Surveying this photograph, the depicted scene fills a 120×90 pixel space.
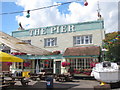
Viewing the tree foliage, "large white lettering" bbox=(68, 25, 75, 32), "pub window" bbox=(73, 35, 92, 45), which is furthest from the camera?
"large white lettering" bbox=(68, 25, 75, 32)

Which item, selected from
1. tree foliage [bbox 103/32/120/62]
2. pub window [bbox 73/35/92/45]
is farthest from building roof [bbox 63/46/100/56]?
tree foliage [bbox 103/32/120/62]

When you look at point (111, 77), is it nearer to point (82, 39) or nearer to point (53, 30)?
point (82, 39)

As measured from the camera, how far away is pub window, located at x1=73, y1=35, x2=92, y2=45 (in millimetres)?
19031

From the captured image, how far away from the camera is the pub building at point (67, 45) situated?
17.8 metres

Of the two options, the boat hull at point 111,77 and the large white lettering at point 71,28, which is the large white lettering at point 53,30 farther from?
the boat hull at point 111,77

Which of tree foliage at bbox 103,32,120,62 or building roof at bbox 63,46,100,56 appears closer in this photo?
tree foliage at bbox 103,32,120,62

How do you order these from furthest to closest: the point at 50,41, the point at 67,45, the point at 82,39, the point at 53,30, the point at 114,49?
the point at 50,41, the point at 53,30, the point at 67,45, the point at 82,39, the point at 114,49

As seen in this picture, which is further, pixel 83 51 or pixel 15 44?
pixel 83 51

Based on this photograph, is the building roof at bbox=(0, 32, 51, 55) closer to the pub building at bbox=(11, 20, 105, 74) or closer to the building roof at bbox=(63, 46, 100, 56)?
the building roof at bbox=(63, 46, 100, 56)

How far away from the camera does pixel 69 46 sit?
19.8 meters

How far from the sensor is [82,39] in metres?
19.5

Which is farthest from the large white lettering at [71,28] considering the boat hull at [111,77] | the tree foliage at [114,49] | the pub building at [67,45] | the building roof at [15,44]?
the boat hull at [111,77]

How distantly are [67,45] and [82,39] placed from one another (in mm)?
2150

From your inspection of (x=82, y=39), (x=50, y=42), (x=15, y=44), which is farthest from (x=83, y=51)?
(x=15, y=44)
